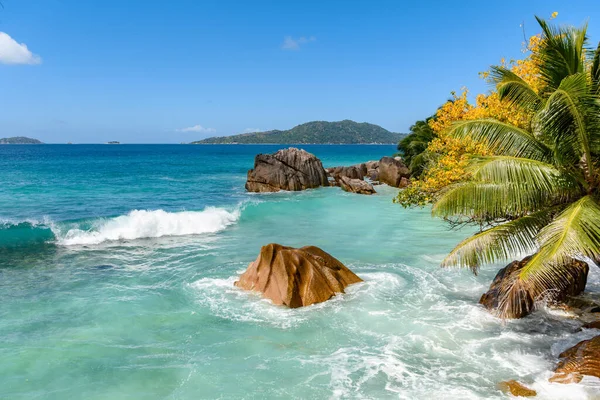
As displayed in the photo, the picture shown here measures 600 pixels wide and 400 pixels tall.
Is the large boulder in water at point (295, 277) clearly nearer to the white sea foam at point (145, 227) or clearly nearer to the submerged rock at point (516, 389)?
the submerged rock at point (516, 389)

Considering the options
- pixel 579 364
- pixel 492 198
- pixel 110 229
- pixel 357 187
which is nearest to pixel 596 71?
pixel 492 198

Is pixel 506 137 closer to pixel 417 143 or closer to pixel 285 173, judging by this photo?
pixel 285 173

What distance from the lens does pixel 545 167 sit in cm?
891

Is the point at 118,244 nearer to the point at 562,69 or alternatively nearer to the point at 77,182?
the point at 562,69

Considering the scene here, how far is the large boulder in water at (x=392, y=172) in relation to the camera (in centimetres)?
4881

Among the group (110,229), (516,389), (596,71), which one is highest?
(596,71)

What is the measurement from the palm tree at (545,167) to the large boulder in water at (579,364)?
58.3 inches

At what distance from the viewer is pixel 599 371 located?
27.1 ft

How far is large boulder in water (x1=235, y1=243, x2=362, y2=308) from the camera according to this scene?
1303 cm

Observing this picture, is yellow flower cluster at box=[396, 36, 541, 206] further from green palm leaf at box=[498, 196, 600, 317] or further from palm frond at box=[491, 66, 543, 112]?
green palm leaf at box=[498, 196, 600, 317]

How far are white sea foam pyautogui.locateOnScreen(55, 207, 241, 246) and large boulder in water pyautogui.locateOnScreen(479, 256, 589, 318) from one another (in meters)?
16.7

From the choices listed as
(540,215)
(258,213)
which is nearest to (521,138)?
(540,215)

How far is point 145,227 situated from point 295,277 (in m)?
14.1

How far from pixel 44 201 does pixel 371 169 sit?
4135cm
